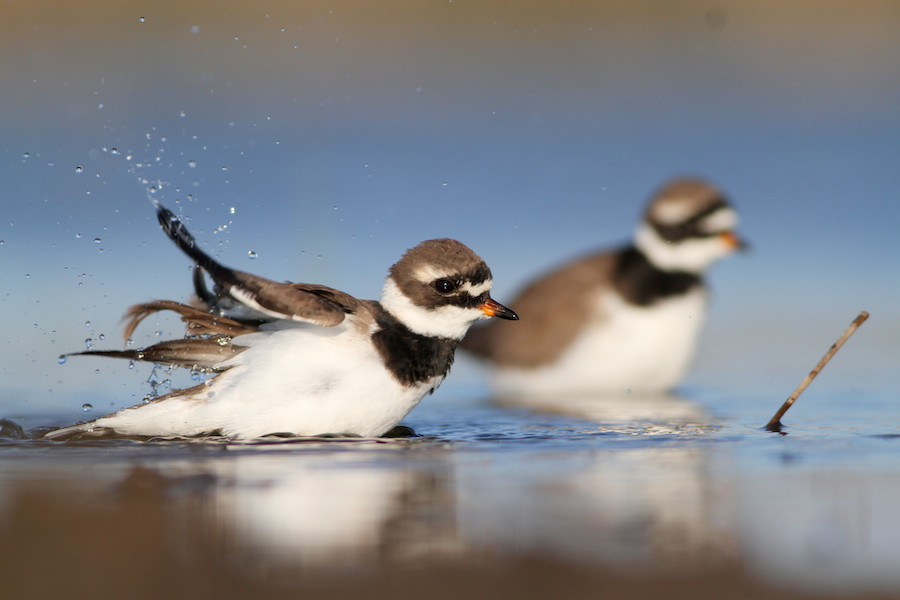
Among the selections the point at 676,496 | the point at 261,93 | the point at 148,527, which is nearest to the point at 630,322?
the point at 676,496

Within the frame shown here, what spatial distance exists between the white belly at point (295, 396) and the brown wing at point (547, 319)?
11.2ft

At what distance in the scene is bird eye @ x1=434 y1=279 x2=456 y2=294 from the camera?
6660mm

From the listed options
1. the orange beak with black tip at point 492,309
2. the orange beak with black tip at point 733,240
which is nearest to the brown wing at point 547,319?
the orange beak with black tip at point 733,240

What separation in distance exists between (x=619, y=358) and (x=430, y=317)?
11.0 feet

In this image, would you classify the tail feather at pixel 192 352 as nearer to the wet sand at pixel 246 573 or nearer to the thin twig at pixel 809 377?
the wet sand at pixel 246 573

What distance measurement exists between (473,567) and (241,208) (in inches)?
405

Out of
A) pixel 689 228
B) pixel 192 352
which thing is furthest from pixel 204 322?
pixel 689 228

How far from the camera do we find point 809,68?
18.5 m

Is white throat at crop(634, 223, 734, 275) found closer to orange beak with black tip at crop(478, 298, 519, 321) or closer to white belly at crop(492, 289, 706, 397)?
white belly at crop(492, 289, 706, 397)

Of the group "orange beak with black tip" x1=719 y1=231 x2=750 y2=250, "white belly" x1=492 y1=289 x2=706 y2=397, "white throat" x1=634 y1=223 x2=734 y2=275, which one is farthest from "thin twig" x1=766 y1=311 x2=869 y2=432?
"orange beak with black tip" x1=719 y1=231 x2=750 y2=250

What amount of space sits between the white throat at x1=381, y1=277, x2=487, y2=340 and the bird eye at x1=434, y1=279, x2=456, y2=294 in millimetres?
105

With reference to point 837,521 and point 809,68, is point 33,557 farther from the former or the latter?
point 809,68

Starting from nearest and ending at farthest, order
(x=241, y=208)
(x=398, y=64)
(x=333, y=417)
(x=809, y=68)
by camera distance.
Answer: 1. (x=333, y=417)
2. (x=241, y=208)
3. (x=398, y=64)
4. (x=809, y=68)

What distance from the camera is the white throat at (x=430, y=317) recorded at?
21.6 ft
